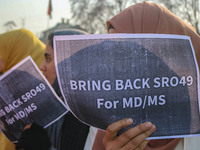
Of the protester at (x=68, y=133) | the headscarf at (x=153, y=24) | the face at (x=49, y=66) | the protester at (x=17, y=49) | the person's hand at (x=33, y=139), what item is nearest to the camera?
the headscarf at (x=153, y=24)

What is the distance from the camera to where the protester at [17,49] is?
212 cm

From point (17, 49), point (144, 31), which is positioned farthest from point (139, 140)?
point (17, 49)

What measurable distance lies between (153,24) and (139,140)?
543 mm

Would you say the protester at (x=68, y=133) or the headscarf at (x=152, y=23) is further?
the protester at (x=68, y=133)

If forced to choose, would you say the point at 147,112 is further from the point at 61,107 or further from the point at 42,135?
the point at 42,135

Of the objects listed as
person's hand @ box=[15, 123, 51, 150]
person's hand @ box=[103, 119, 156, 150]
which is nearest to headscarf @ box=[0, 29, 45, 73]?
person's hand @ box=[15, 123, 51, 150]

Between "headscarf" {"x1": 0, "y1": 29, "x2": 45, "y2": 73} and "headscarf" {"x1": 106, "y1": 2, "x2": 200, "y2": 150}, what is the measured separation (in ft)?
3.92

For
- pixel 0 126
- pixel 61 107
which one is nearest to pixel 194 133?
pixel 61 107

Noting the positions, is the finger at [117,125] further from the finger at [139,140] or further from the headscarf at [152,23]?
the headscarf at [152,23]

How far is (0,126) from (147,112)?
0.88m

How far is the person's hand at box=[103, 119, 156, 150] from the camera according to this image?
0.82 metres

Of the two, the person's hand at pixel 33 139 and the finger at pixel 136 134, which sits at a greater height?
the finger at pixel 136 134

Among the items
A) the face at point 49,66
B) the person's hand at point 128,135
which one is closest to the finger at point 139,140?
the person's hand at point 128,135

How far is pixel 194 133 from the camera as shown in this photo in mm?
848
